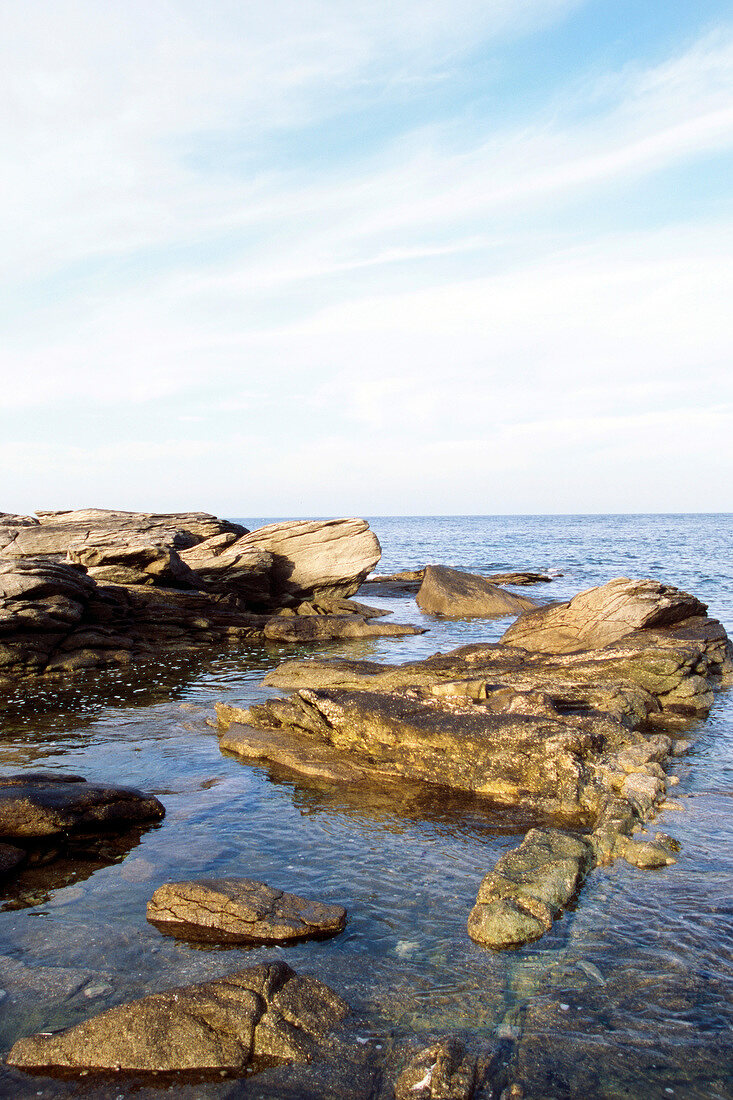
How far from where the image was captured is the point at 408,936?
5.82 meters

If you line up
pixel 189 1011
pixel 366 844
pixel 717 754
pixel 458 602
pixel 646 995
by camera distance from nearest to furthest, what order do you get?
pixel 189 1011 → pixel 646 995 → pixel 366 844 → pixel 717 754 → pixel 458 602

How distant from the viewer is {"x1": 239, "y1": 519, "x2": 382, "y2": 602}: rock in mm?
29031

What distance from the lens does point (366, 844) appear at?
7719 mm

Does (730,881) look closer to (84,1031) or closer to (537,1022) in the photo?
(537,1022)

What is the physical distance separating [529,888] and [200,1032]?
3.03 meters

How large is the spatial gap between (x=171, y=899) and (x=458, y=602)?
2456 centimetres

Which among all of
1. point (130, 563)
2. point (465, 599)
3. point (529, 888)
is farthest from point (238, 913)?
point (465, 599)

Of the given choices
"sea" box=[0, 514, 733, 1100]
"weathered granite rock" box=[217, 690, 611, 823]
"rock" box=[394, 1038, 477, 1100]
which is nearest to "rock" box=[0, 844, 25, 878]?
"sea" box=[0, 514, 733, 1100]

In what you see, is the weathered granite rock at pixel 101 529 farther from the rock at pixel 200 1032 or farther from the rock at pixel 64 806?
the rock at pixel 200 1032

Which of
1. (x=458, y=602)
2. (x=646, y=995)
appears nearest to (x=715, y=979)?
(x=646, y=995)

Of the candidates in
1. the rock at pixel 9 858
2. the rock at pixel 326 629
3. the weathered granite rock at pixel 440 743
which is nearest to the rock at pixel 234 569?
the rock at pixel 326 629

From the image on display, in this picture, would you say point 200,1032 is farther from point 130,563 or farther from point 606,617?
point 130,563

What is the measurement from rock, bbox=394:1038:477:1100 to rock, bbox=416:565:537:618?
25387 mm

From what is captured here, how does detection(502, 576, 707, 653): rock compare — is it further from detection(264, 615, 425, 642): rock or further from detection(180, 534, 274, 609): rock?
detection(180, 534, 274, 609): rock
